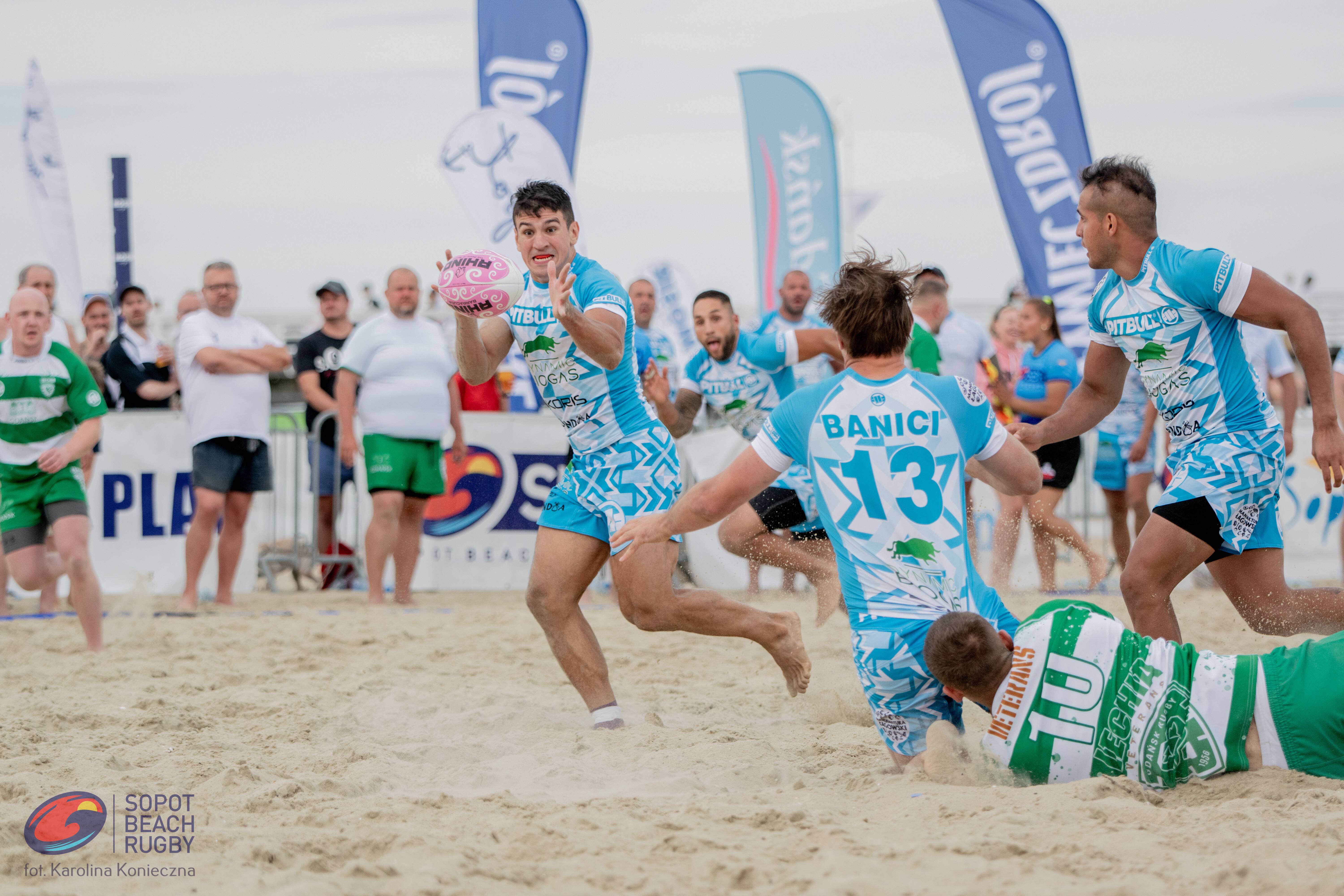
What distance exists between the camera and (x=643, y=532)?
3342 mm

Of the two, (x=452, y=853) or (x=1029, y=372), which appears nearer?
(x=452, y=853)

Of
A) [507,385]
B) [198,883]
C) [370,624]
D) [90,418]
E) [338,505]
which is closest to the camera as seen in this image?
[198,883]

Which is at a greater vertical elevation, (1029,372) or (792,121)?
(792,121)

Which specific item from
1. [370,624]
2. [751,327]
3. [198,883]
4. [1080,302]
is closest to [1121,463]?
[1080,302]

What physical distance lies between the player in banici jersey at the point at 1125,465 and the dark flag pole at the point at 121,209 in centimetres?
828

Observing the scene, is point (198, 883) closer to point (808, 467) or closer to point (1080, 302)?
point (808, 467)

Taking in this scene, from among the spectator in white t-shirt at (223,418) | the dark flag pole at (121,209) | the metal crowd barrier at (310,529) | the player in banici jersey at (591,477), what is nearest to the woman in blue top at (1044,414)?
the player in banici jersey at (591,477)

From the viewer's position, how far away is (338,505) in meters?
8.75

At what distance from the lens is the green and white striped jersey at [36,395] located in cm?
584

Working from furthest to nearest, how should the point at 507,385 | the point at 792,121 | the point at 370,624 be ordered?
the point at 792,121
the point at 507,385
the point at 370,624

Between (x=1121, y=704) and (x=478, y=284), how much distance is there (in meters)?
2.26

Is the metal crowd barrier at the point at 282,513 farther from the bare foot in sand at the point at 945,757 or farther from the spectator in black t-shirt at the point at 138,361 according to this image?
the bare foot in sand at the point at 945,757

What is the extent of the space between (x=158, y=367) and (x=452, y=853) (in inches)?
282

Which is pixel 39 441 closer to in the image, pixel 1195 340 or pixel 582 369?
pixel 582 369
